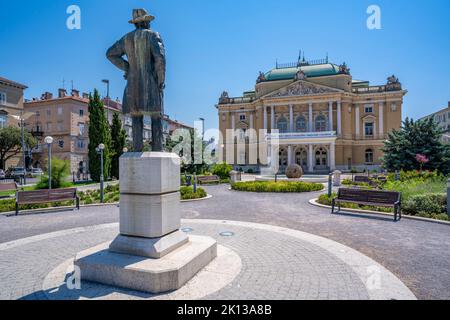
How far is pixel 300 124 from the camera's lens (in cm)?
4700

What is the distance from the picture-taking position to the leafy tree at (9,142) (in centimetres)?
3525

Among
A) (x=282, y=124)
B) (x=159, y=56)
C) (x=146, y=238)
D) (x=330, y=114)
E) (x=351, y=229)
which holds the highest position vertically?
(x=330, y=114)

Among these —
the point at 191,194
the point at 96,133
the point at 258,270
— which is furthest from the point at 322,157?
the point at 258,270

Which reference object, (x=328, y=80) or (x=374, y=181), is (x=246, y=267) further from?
(x=328, y=80)

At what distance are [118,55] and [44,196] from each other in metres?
8.78

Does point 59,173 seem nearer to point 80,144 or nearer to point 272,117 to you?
point 80,144

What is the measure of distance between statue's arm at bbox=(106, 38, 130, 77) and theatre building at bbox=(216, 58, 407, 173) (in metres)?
37.7

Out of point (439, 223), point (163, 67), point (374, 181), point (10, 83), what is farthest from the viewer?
point (10, 83)

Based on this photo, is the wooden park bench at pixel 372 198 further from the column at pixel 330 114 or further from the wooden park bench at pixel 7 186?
the column at pixel 330 114

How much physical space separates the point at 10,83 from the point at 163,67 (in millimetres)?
48691

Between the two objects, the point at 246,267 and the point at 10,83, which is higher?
the point at 10,83
